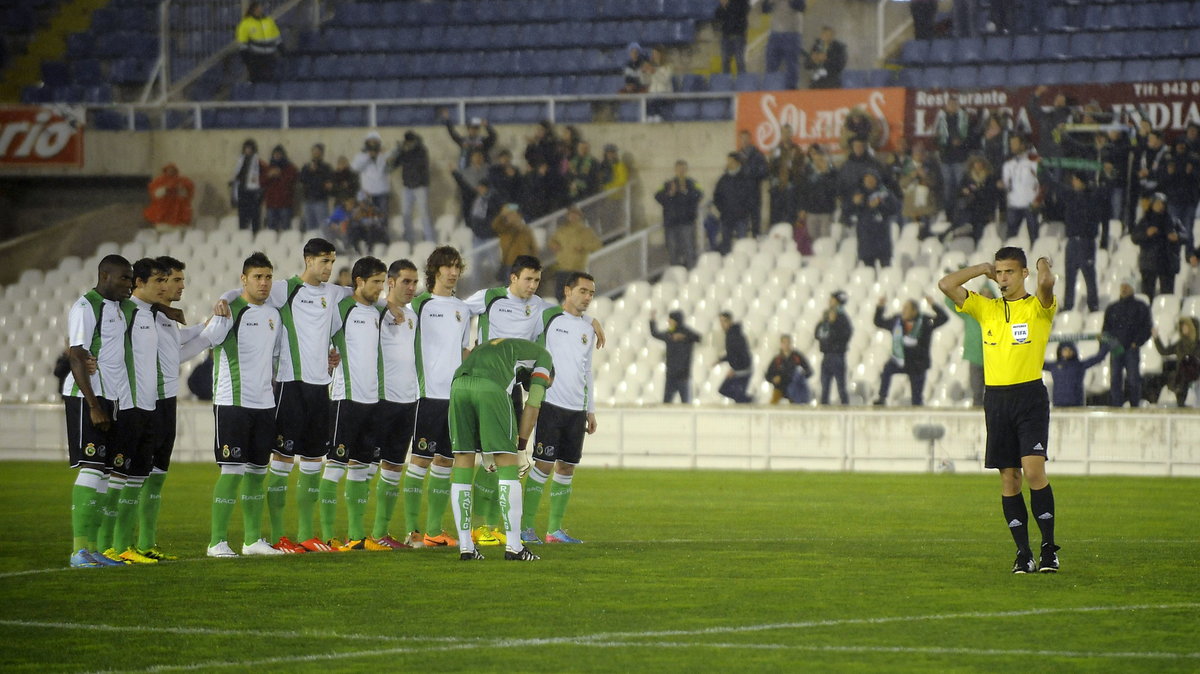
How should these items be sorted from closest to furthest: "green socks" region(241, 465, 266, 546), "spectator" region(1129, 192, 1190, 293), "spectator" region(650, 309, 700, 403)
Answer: "green socks" region(241, 465, 266, 546)
"spectator" region(1129, 192, 1190, 293)
"spectator" region(650, 309, 700, 403)

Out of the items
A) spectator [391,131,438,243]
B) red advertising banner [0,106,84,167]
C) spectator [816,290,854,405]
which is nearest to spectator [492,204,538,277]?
spectator [391,131,438,243]

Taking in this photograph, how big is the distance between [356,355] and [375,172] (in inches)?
692

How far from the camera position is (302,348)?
1291 centimetres

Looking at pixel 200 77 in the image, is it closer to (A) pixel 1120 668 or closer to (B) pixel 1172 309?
(B) pixel 1172 309

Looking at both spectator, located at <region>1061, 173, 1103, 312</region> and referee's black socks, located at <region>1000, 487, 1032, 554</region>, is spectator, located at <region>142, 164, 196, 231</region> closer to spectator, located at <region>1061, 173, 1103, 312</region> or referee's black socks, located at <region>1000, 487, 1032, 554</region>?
spectator, located at <region>1061, 173, 1103, 312</region>

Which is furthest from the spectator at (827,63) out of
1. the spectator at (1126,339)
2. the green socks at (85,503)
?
the green socks at (85,503)

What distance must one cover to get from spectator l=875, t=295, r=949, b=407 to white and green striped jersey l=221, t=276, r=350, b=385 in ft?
40.3

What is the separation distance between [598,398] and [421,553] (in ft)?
47.1

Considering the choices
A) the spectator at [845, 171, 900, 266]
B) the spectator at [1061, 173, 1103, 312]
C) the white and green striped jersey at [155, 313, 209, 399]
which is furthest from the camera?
the spectator at [845, 171, 900, 266]

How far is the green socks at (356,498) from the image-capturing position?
1338cm

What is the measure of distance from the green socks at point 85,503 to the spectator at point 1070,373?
46.4 feet

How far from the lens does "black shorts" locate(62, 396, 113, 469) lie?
38.9 feet

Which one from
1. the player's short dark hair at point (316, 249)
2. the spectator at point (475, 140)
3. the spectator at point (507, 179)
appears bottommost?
the player's short dark hair at point (316, 249)

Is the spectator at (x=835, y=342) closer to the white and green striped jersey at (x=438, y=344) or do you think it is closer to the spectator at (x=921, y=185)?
the spectator at (x=921, y=185)
